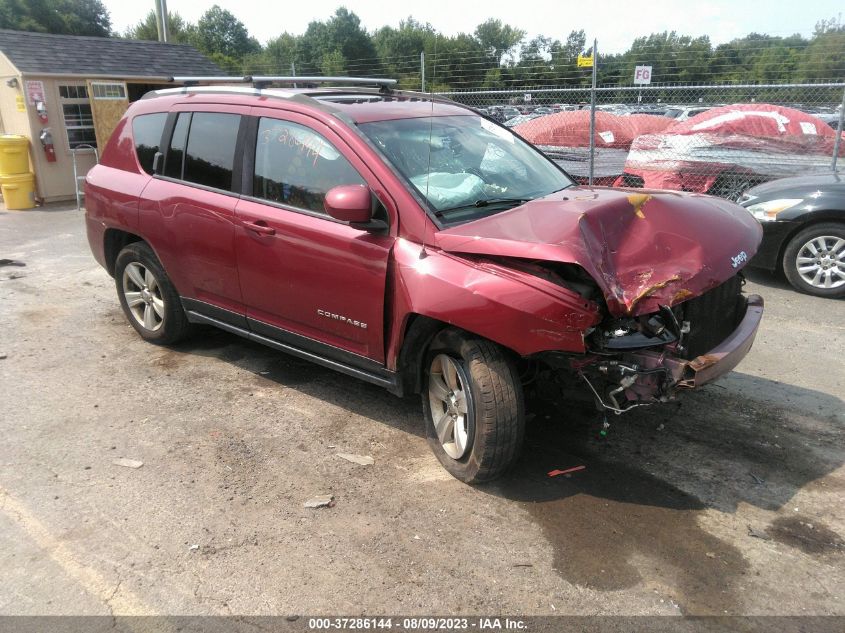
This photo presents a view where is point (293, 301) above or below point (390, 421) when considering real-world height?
above

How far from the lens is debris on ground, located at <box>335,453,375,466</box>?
3.77m

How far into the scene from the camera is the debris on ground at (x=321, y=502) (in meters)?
3.37

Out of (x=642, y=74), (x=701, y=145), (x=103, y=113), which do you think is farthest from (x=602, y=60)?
(x=103, y=113)

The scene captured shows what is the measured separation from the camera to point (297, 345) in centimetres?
423

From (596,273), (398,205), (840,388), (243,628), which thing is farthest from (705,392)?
(243,628)

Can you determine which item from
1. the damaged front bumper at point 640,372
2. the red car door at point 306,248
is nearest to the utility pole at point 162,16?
the red car door at point 306,248

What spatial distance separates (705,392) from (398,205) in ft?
8.25

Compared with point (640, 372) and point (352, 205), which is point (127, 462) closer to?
point (352, 205)

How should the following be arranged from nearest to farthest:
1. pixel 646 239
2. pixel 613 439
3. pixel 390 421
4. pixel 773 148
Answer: pixel 646 239 < pixel 613 439 < pixel 390 421 < pixel 773 148

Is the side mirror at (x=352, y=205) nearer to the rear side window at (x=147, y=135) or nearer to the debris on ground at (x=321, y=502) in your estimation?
the debris on ground at (x=321, y=502)

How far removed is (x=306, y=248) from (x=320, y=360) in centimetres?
69

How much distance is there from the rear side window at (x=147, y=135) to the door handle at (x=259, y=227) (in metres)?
1.33

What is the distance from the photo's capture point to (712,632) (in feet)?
8.36

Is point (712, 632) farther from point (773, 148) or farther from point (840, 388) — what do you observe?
point (773, 148)
